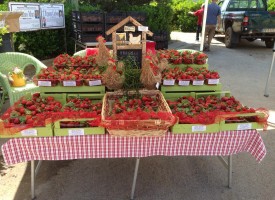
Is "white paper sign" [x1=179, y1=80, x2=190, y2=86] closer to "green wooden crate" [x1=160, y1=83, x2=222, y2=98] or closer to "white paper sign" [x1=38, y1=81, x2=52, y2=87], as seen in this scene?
"green wooden crate" [x1=160, y1=83, x2=222, y2=98]

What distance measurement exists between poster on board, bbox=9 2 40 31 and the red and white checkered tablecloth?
474 centimetres

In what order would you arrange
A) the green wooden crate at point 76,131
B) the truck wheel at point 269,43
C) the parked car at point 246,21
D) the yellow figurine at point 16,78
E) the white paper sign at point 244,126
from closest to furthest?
the green wooden crate at point 76,131 → the white paper sign at point 244,126 → the yellow figurine at point 16,78 → the parked car at point 246,21 → the truck wheel at point 269,43

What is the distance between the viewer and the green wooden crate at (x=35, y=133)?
231 centimetres

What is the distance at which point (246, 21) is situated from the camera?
991 cm

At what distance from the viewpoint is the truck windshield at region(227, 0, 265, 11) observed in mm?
10812

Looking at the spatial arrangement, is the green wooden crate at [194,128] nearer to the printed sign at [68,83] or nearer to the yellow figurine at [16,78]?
the printed sign at [68,83]

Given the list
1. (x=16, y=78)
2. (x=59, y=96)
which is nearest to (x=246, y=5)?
(x=16, y=78)

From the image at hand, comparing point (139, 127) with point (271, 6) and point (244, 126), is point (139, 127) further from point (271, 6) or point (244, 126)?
point (271, 6)

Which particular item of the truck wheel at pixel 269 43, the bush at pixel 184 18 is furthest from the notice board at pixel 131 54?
the bush at pixel 184 18

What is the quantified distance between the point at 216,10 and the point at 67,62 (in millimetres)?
7626

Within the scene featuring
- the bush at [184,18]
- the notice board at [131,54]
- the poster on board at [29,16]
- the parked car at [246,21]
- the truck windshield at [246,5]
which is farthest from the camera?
the bush at [184,18]

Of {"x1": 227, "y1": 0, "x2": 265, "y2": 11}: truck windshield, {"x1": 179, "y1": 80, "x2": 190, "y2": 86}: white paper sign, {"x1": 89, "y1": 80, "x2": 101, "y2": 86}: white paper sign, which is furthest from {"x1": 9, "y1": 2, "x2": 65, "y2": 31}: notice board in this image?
{"x1": 227, "y1": 0, "x2": 265, "y2": 11}: truck windshield

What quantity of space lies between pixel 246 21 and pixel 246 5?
4.22 ft

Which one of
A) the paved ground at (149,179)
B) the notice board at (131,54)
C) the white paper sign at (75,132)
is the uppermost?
the notice board at (131,54)
